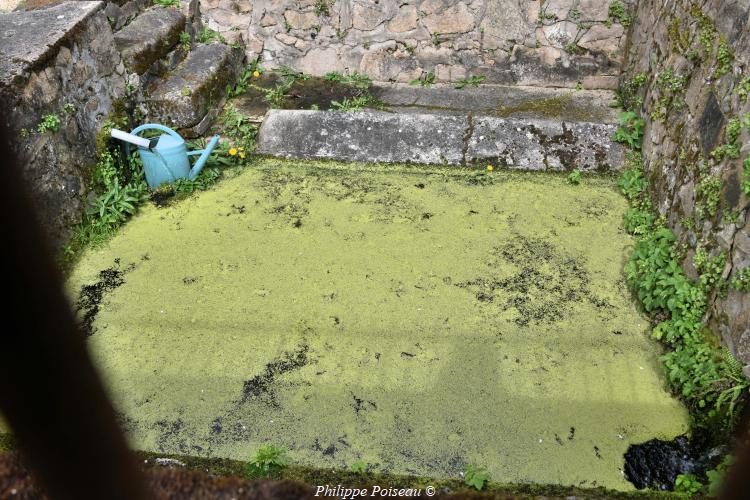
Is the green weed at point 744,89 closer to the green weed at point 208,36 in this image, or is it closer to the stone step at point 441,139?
the stone step at point 441,139

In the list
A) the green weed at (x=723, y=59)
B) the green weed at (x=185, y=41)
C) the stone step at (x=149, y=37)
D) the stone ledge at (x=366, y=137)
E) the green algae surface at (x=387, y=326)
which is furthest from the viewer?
the green weed at (x=185, y=41)

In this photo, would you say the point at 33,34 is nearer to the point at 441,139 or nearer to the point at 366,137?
the point at 366,137

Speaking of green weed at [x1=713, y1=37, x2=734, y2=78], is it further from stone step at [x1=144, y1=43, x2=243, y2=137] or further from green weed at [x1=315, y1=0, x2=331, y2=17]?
stone step at [x1=144, y1=43, x2=243, y2=137]

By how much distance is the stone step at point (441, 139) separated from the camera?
4.08 metres

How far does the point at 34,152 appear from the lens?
3162mm

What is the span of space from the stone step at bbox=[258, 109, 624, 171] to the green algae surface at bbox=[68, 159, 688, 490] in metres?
0.16

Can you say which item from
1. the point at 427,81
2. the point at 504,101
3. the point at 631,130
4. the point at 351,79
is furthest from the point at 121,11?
the point at 631,130

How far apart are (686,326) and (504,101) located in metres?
2.49

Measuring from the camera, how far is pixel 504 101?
181 inches

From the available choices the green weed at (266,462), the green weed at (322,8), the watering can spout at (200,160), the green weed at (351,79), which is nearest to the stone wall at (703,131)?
the green weed at (266,462)

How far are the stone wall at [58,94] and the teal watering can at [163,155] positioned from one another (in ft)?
0.83

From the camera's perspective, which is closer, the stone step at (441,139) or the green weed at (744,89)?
the green weed at (744,89)

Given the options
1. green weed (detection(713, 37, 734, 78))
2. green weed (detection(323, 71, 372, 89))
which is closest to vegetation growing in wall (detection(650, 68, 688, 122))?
green weed (detection(713, 37, 734, 78))

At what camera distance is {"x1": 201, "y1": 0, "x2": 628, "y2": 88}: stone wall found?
15.1 feet
